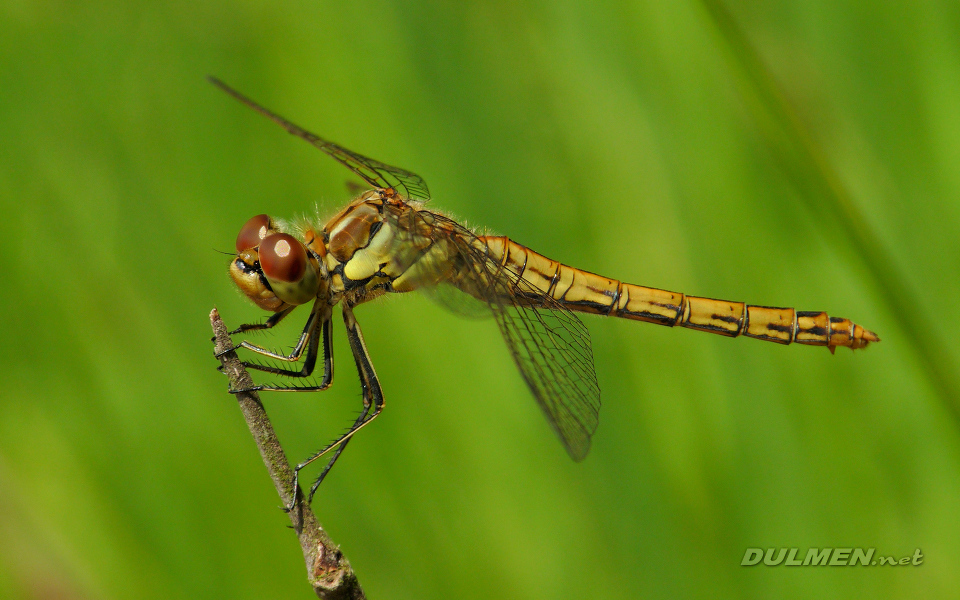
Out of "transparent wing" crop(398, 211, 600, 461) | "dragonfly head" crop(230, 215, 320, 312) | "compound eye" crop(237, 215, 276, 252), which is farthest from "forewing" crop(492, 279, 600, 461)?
"compound eye" crop(237, 215, 276, 252)

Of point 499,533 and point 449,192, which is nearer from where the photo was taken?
point 499,533

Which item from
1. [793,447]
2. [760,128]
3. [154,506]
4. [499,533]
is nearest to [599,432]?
[499,533]

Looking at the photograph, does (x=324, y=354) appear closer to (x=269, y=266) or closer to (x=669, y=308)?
(x=269, y=266)

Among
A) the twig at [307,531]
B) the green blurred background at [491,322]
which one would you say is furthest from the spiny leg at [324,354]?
the twig at [307,531]

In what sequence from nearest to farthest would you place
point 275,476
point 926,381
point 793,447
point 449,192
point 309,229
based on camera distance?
point 275,476 → point 926,381 → point 793,447 → point 309,229 → point 449,192

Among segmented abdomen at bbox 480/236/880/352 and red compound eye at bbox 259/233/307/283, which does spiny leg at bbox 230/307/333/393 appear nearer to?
red compound eye at bbox 259/233/307/283

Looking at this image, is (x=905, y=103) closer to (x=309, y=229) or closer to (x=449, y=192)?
(x=449, y=192)

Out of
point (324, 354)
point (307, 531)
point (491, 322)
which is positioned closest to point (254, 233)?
point (324, 354)
